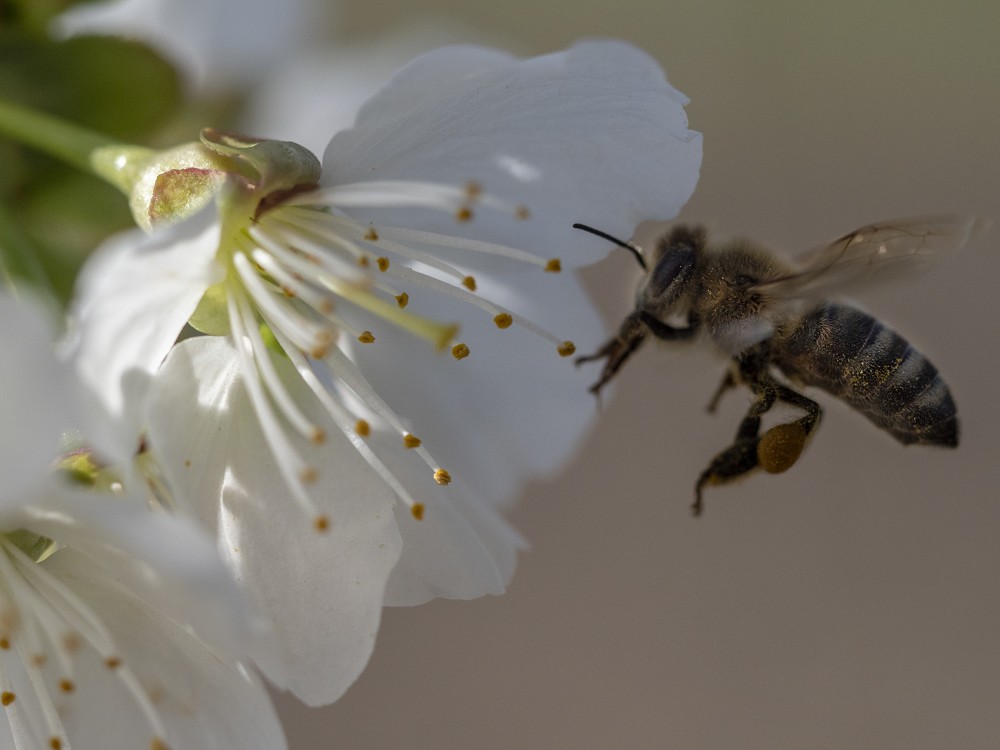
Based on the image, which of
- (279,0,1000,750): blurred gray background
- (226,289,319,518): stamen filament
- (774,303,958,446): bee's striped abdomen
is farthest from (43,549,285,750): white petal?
(279,0,1000,750): blurred gray background

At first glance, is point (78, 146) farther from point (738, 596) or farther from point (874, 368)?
point (738, 596)

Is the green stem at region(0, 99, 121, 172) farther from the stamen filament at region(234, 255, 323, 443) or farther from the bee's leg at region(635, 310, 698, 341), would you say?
the bee's leg at region(635, 310, 698, 341)

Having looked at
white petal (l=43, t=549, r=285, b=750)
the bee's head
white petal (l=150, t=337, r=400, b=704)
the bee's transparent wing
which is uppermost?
the bee's transparent wing

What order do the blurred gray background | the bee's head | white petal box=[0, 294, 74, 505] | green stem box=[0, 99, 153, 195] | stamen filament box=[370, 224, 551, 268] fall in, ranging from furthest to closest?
the blurred gray background, the bee's head, stamen filament box=[370, 224, 551, 268], green stem box=[0, 99, 153, 195], white petal box=[0, 294, 74, 505]

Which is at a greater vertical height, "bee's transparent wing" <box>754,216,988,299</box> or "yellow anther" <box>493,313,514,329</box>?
"bee's transparent wing" <box>754,216,988,299</box>

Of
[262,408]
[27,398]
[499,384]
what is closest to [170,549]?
[27,398]
